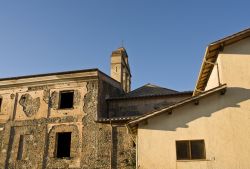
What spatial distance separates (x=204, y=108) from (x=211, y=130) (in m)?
0.87

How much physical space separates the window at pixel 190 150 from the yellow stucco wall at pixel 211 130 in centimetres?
15

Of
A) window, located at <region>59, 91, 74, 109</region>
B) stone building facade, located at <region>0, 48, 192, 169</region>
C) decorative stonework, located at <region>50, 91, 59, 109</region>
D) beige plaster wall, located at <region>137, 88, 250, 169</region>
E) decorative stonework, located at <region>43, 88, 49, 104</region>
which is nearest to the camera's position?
beige plaster wall, located at <region>137, 88, 250, 169</region>

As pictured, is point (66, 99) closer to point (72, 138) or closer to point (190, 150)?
point (72, 138)

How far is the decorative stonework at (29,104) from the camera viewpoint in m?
20.9

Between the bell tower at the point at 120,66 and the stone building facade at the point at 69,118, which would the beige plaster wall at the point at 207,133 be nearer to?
the stone building facade at the point at 69,118

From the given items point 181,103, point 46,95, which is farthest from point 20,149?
point 181,103

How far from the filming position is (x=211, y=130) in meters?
11.9

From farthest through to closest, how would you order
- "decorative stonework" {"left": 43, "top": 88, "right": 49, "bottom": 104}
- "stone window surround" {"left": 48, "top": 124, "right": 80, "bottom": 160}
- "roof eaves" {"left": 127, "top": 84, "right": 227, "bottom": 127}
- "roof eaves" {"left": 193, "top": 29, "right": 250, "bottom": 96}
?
"decorative stonework" {"left": 43, "top": 88, "right": 49, "bottom": 104} → "stone window surround" {"left": 48, "top": 124, "right": 80, "bottom": 160} → "roof eaves" {"left": 193, "top": 29, "right": 250, "bottom": 96} → "roof eaves" {"left": 127, "top": 84, "right": 227, "bottom": 127}

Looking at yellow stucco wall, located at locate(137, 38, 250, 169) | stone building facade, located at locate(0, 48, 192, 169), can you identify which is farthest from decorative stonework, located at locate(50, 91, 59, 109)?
yellow stucco wall, located at locate(137, 38, 250, 169)

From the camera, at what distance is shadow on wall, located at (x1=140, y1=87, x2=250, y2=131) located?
39.5 ft

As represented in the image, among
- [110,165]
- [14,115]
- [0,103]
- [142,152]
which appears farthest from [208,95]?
[0,103]

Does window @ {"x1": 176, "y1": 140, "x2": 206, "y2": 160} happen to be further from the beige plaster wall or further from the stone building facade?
the stone building facade

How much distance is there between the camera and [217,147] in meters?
11.7

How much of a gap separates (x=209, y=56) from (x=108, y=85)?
9447 mm
